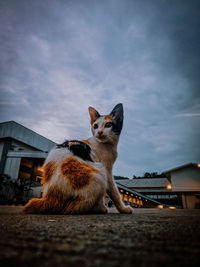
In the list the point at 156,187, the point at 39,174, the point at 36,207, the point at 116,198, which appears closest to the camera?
the point at 36,207

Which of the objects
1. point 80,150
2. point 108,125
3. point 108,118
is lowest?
point 80,150

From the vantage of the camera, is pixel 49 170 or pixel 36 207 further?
pixel 49 170

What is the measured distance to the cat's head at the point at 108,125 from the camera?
8.43 ft

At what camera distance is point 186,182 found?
1269 centimetres

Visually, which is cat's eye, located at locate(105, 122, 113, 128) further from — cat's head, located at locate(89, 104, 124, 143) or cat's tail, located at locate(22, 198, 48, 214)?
cat's tail, located at locate(22, 198, 48, 214)

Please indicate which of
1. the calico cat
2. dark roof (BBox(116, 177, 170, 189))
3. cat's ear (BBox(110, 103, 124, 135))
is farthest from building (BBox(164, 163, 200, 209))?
the calico cat

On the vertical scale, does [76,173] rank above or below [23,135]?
below

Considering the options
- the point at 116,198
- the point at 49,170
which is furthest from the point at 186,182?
the point at 49,170

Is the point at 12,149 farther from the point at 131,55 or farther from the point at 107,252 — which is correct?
the point at 131,55

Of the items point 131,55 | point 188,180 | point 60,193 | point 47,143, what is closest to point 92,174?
point 60,193

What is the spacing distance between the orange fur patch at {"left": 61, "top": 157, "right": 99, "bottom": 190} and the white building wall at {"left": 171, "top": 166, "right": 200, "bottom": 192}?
13118mm

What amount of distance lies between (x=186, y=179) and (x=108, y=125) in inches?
503

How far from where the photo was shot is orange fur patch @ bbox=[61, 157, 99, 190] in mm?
1566

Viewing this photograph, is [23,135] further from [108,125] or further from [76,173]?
[76,173]
